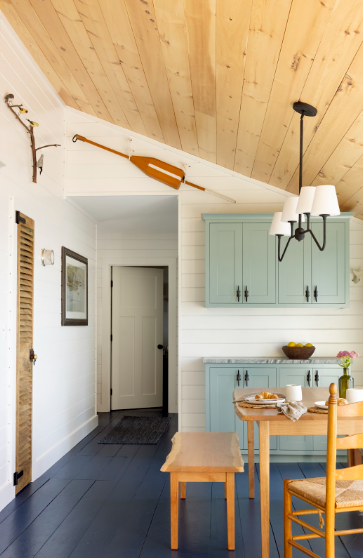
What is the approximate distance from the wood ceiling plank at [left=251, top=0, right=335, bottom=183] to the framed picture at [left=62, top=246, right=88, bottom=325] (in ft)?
7.54

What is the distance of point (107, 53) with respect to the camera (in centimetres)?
394

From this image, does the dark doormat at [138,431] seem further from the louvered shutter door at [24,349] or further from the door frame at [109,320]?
the louvered shutter door at [24,349]

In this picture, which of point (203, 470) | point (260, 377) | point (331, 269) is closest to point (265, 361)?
point (260, 377)

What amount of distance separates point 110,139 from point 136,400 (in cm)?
397

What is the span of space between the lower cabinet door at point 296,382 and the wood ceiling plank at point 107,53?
2662mm

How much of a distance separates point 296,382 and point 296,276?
97 cm

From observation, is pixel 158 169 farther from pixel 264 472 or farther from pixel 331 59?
pixel 264 472

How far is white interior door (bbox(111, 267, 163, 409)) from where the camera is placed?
25.8 feet

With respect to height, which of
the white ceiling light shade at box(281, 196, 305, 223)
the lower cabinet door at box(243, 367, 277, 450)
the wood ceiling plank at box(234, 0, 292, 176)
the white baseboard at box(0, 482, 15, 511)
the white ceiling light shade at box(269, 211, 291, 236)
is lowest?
the white baseboard at box(0, 482, 15, 511)

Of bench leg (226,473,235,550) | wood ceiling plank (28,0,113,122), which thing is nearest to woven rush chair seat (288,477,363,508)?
bench leg (226,473,235,550)

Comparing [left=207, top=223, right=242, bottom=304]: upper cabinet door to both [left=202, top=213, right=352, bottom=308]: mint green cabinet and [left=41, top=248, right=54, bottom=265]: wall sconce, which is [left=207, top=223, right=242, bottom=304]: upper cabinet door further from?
[left=41, top=248, right=54, bottom=265]: wall sconce

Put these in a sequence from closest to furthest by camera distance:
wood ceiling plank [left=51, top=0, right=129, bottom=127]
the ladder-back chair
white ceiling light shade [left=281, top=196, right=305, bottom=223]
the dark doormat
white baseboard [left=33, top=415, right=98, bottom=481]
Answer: the ladder-back chair < white ceiling light shade [left=281, top=196, right=305, bottom=223] < wood ceiling plank [left=51, top=0, right=129, bottom=127] < white baseboard [left=33, top=415, right=98, bottom=481] < the dark doormat

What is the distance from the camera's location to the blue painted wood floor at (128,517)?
3.09 m

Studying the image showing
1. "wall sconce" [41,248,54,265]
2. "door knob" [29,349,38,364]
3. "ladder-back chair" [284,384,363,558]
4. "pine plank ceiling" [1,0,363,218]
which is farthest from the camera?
"wall sconce" [41,248,54,265]
